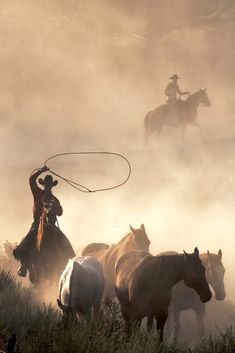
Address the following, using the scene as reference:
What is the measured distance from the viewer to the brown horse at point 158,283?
853cm

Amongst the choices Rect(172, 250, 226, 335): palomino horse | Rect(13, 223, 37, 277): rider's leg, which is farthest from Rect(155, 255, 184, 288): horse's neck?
Rect(13, 223, 37, 277): rider's leg

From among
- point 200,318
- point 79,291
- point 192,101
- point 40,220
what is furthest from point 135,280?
point 192,101

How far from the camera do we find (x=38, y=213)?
12375 mm

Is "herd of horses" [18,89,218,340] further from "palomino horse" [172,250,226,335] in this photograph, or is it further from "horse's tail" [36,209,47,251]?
"horse's tail" [36,209,47,251]

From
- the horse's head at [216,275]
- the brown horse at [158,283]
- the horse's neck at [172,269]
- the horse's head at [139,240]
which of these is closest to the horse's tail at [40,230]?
the horse's head at [139,240]

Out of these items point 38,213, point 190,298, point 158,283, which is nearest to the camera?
point 158,283

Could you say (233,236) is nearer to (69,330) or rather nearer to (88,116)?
(69,330)

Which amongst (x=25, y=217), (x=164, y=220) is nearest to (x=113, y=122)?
(x=25, y=217)

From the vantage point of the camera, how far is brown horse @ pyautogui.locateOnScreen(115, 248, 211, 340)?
853 centimetres

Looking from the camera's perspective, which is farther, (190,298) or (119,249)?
(119,249)

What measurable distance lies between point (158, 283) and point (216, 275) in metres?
2.65

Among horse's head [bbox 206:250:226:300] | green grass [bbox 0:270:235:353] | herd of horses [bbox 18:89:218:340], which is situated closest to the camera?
green grass [bbox 0:270:235:353]

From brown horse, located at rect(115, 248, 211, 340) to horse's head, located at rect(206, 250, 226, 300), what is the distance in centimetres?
234

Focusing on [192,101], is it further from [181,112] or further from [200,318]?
[200,318]
